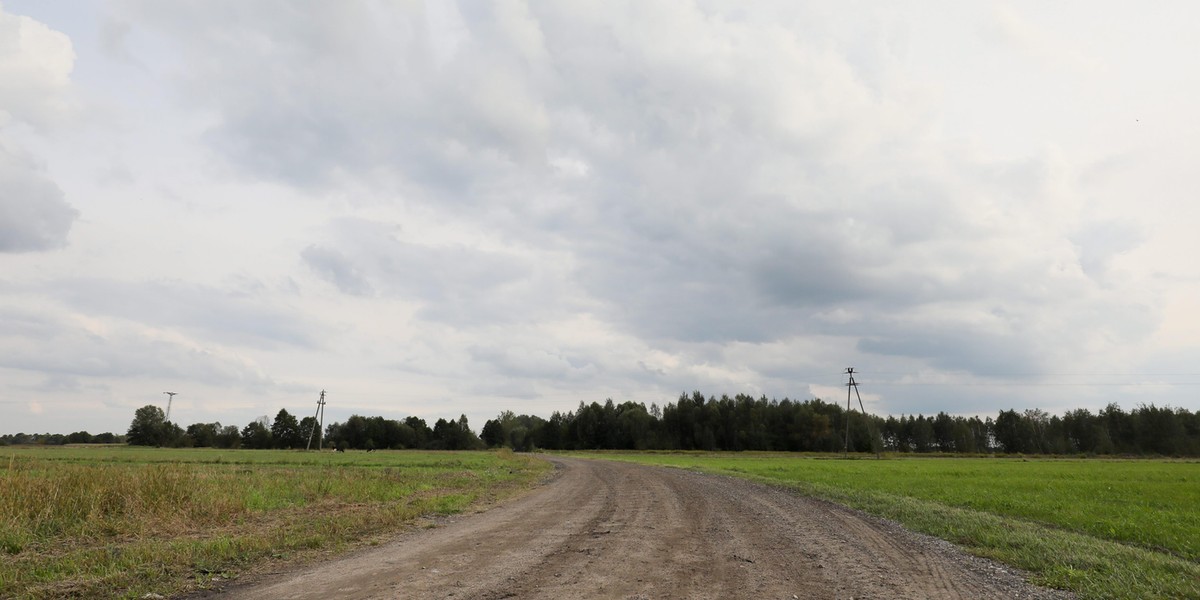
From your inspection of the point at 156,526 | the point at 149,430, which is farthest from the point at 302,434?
the point at 156,526

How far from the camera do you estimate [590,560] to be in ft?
34.7

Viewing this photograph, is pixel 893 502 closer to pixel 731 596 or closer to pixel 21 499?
pixel 731 596

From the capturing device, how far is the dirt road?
8555mm

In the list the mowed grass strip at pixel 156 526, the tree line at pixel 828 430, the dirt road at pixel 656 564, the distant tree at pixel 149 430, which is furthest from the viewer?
the distant tree at pixel 149 430

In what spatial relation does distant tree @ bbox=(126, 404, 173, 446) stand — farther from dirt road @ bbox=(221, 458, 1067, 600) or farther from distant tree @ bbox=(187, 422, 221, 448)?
dirt road @ bbox=(221, 458, 1067, 600)

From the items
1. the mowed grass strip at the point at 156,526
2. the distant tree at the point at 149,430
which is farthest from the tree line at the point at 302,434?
the mowed grass strip at the point at 156,526

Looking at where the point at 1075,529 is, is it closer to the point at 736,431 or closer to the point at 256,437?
the point at 736,431

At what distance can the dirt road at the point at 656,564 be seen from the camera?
337 inches

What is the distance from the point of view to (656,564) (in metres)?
10.3

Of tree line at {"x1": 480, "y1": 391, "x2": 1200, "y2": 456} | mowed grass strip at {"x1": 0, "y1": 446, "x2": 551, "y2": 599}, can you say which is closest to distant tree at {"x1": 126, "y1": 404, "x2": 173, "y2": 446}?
tree line at {"x1": 480, "y1": 391, "x2": 1200, "y2": 456}

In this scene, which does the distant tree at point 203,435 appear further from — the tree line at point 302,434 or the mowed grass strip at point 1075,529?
the mowed grass strip at point 1075,529

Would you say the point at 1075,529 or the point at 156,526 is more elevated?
the point at 156,526

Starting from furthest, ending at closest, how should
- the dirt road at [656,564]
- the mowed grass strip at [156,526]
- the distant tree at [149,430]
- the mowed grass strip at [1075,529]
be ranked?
the distant tree at [149,430]
the mowed grass strip at [1075,529]
the mowed grass strip at [156,526]
the dirt road at [656,564]

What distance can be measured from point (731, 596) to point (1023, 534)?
1089 cm
